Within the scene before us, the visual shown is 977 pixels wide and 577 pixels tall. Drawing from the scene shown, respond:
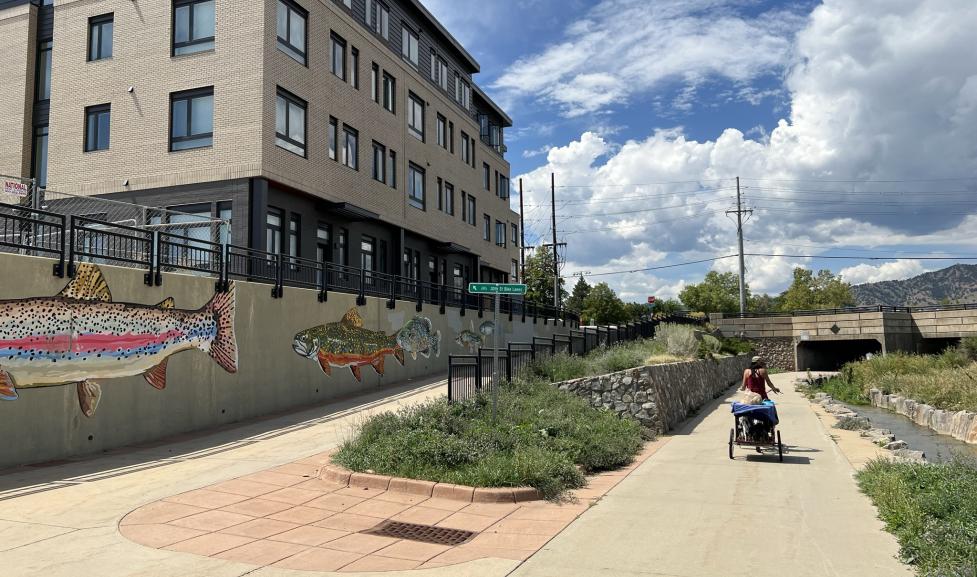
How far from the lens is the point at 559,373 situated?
16.7 m

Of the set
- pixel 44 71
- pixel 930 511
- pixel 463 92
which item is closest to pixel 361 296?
pixel 44 71

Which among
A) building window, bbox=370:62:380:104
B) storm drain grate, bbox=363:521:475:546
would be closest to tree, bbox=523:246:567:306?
building window, bbox=370:62:380:104

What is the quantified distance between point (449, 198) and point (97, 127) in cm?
1655

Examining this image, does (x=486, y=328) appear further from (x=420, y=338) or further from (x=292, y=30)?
(x=292, y=30)

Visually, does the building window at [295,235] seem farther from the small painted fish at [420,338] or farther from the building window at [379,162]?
the building window at [379,162]

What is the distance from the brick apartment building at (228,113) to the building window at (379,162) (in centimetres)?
7

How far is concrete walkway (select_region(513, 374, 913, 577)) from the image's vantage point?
20.1 feet

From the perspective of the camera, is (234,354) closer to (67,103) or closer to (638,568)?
(638,568)

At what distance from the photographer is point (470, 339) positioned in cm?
2933

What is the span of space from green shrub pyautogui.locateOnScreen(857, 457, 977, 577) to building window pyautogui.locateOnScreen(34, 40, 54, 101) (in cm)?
2731

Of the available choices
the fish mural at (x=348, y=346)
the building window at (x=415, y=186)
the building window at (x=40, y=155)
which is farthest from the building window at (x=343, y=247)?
the building window at (x=40, y=155)

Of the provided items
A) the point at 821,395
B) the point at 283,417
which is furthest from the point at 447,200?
the point at 283,417

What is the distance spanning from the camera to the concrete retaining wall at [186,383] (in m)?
10.7

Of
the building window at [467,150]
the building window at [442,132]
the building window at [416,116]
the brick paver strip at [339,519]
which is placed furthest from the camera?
the building window at [467,150]
